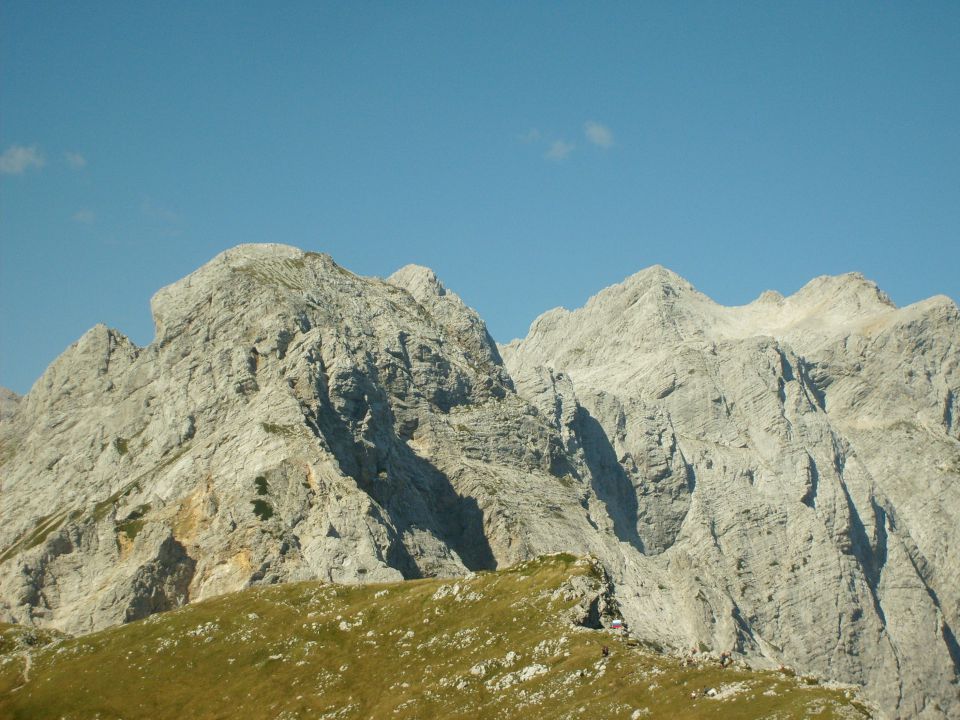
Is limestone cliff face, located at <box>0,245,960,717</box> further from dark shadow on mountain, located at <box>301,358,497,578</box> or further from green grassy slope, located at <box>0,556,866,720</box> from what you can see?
green grassy slope, located at <box>0,556,866,720</box>

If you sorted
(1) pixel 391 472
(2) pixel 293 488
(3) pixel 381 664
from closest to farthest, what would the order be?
(3) pixel 381 664
(2) pixel 293 488
(1) pixel 391 472

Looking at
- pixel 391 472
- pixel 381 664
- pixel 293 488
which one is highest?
pixel 391 472

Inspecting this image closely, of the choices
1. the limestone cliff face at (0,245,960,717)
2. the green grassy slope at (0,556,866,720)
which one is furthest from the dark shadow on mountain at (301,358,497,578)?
the green grassy slope at (0,556,866,720)

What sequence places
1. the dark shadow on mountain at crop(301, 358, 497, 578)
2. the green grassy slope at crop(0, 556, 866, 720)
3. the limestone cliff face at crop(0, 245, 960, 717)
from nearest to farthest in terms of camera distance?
the green grassy slope at crop(0, 556, 866, 720), the limestone cliff face at crop(0, 245, 960, 717), the dark shadow on mountain at crop(301, 358, 497, 578)

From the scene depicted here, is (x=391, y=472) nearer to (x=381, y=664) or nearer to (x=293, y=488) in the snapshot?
(x=293, y=488)

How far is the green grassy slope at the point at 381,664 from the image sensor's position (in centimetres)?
7744

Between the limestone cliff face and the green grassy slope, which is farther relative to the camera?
the limestone cliff face

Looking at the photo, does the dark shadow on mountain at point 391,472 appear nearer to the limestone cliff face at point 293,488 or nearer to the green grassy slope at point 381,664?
the limestone cliff face at point 293,488

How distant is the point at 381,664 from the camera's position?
97.2m

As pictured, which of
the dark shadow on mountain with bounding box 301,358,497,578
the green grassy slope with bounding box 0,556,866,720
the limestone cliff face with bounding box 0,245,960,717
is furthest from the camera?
the dark shadow on mountain with bounding box 301,358,497,578

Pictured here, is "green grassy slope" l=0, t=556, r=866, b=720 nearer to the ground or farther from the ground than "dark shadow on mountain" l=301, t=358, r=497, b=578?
nearer to the ground

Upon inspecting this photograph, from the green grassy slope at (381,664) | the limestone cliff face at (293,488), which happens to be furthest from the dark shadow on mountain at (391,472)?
the green grassy slope at (381,664)

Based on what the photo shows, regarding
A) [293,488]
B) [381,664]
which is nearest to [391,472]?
[293,488]

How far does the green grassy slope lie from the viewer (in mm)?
77438
